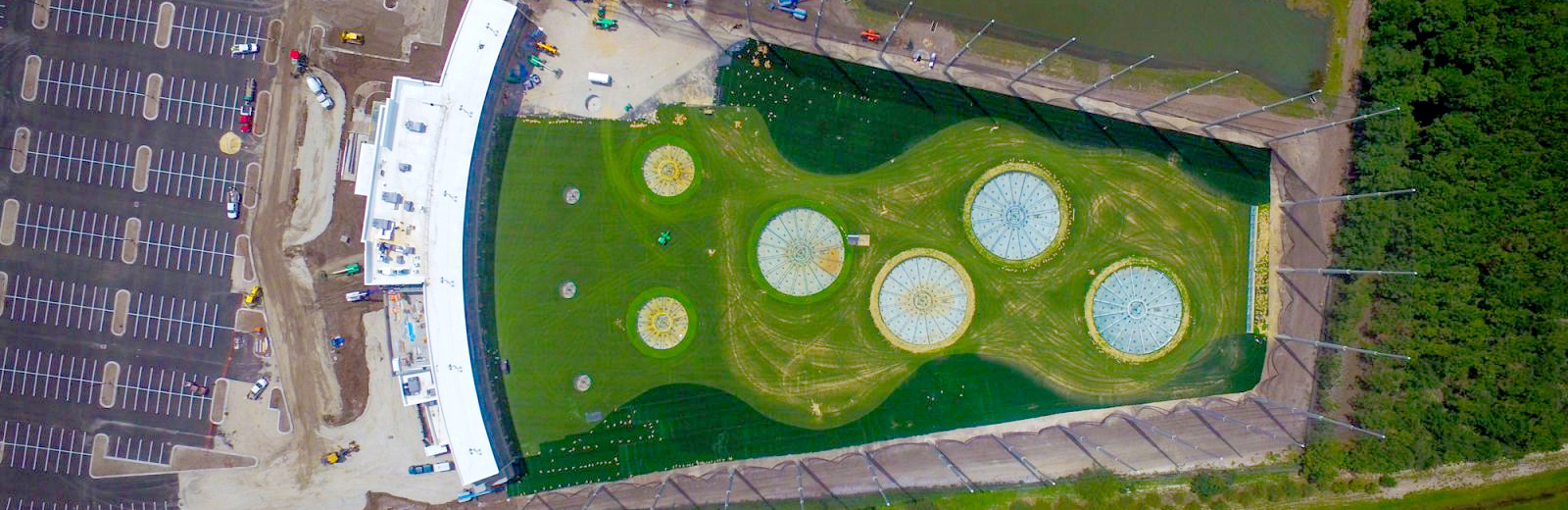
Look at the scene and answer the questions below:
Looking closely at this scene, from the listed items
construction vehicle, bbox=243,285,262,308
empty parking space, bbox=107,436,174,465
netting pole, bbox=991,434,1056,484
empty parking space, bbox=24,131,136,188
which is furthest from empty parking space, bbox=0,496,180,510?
netting pole, bbox=991,434,1056,484

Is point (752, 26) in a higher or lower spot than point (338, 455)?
higher

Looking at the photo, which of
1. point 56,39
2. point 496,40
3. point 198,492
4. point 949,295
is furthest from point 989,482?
point 56,39

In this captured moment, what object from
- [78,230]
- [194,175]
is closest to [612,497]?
[194,175]

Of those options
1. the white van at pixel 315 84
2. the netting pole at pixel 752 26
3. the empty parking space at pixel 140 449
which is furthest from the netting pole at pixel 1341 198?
the empty parking space at pixel 140 449

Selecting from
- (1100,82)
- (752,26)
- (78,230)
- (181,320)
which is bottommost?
(181,320)

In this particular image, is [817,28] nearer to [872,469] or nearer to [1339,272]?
[872,469]

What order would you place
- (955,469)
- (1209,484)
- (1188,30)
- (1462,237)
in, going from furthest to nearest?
(1188,30) < (955,469) < (1209,484) < (1462,237)

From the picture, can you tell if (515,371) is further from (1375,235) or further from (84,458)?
(1375,235)

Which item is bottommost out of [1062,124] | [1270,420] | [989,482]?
[989,482]
